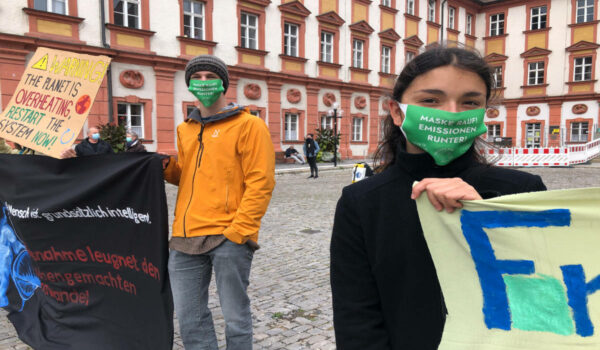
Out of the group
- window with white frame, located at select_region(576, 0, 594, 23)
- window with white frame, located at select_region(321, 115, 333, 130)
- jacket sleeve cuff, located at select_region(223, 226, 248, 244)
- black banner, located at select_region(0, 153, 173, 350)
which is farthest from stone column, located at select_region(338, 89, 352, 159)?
jacket sleeve cuff, located at select_region(223, 226, 248, 244)

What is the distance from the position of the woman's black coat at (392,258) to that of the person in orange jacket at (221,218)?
3.70 ft

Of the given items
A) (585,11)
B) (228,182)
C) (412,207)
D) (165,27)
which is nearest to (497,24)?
(585,11)

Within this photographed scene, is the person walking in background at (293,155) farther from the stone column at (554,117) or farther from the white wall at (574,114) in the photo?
the white wall at (574,114)

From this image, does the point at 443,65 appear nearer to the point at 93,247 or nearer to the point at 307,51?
the point at 93,247

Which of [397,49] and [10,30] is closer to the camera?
[10,30]

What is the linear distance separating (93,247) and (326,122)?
23.0 metres

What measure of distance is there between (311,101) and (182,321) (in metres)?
22.3

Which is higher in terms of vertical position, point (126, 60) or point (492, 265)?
point (126, 60)

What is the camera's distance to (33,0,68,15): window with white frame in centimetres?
1575

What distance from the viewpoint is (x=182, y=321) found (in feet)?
8.75

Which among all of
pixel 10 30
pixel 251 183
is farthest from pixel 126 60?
pixel 251 183

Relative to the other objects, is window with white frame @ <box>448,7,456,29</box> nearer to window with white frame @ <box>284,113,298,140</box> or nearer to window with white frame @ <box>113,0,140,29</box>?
window with white frame @ <box>284,113,298,140</box>

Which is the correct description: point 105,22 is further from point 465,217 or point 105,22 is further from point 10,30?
point 465,217

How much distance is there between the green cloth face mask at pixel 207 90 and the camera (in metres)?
2.81
